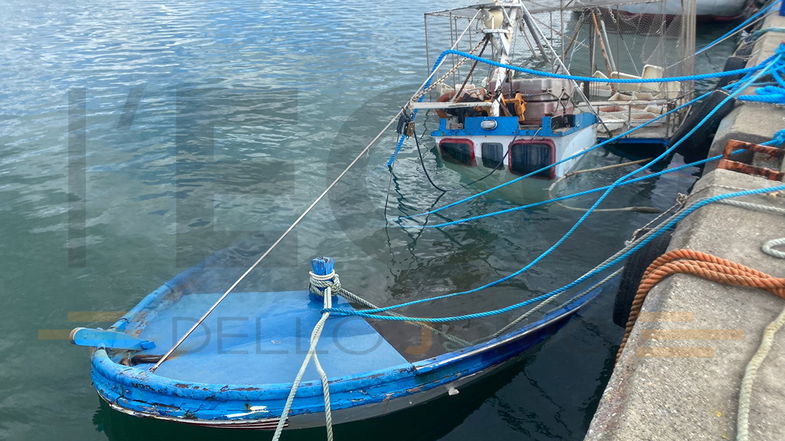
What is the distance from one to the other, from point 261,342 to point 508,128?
22.5 ft

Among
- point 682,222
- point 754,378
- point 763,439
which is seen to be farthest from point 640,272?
point 763,439

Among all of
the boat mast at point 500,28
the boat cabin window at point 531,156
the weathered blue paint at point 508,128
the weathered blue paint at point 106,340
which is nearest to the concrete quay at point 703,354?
the weathered blue paint at point 106,340

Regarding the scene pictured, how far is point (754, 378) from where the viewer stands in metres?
3.07

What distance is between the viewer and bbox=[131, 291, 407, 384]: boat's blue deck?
5.41 metres

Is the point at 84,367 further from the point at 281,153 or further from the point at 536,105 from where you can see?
the point at 536,105

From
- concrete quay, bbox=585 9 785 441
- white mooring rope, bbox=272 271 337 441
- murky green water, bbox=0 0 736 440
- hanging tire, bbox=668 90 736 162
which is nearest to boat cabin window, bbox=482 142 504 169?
murky green water, bbox=0 0 736 440

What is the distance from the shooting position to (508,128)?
1070 cm

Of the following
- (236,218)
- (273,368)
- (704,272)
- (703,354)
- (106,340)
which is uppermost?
(704,272)

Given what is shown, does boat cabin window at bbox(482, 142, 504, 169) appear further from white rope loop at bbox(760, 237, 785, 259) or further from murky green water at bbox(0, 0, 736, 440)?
white rope loop at bbox(760, 237, 785, 259)

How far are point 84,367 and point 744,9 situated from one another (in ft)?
109

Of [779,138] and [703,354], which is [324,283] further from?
[779,138]

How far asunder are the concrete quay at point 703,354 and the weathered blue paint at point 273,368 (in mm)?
2283

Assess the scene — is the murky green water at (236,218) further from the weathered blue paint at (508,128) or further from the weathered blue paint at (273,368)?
the weathered blue paint at (508,128)

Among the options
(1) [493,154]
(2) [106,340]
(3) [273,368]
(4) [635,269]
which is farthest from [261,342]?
(1) [493,154]
